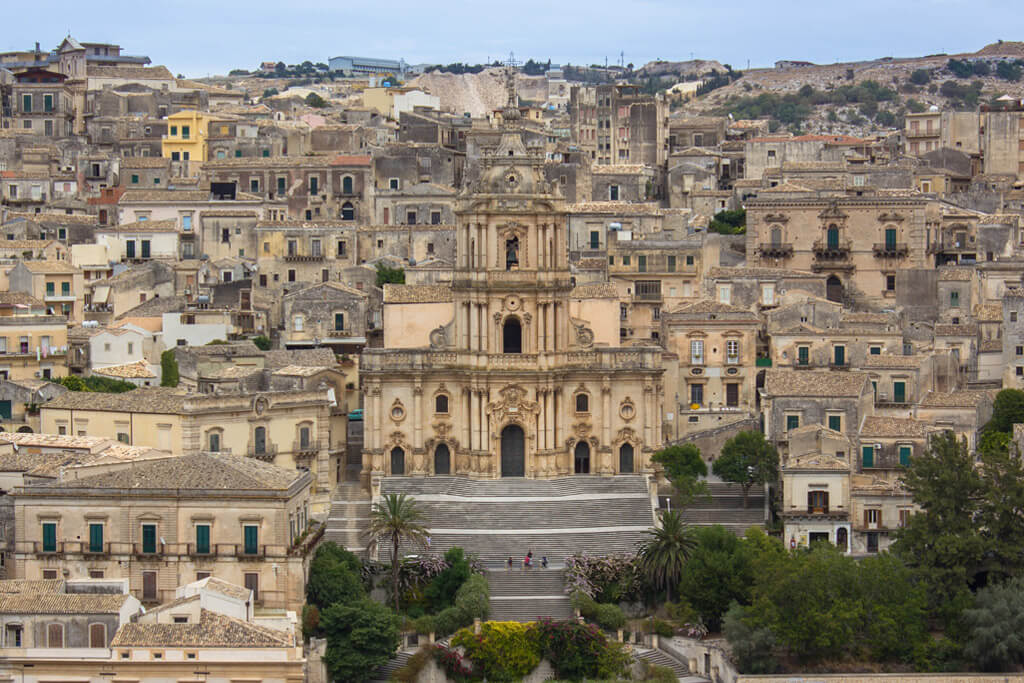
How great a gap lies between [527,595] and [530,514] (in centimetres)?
625

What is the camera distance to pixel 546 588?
3027 inches

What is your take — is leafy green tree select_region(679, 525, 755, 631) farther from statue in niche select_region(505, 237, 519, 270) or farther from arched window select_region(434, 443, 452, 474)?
statue in niche select_region(505, 237, 519, 270)

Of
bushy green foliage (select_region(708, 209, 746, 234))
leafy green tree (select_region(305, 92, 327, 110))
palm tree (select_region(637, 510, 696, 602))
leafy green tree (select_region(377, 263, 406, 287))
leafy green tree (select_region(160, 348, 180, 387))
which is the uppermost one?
leafy green tree (select_region(305, 92, 327, 110))

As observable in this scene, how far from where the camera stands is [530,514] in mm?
82250

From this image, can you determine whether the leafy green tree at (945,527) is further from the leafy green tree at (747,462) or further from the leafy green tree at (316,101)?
the leafy green tree at (316,101)

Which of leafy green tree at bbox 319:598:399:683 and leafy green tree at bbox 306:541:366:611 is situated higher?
leafy green tree at bbox 306:541:366:611

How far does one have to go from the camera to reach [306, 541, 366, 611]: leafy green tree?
73.6 m

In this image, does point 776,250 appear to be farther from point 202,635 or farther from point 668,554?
point 202,635

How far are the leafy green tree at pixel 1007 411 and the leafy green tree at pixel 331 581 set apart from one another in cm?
2556

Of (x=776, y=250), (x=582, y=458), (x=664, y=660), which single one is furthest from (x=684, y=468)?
(x=776, y=250)

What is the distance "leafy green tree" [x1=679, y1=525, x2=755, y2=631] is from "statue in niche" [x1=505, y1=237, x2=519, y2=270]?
16335 mm

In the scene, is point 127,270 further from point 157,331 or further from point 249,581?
point 249,581

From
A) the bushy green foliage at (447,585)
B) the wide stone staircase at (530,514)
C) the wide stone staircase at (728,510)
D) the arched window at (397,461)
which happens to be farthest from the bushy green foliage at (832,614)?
the arched window at (397,461)

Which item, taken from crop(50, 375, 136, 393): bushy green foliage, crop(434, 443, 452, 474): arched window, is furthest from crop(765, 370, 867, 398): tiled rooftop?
crop(50, 375, 136, 393): bushy green foliage
